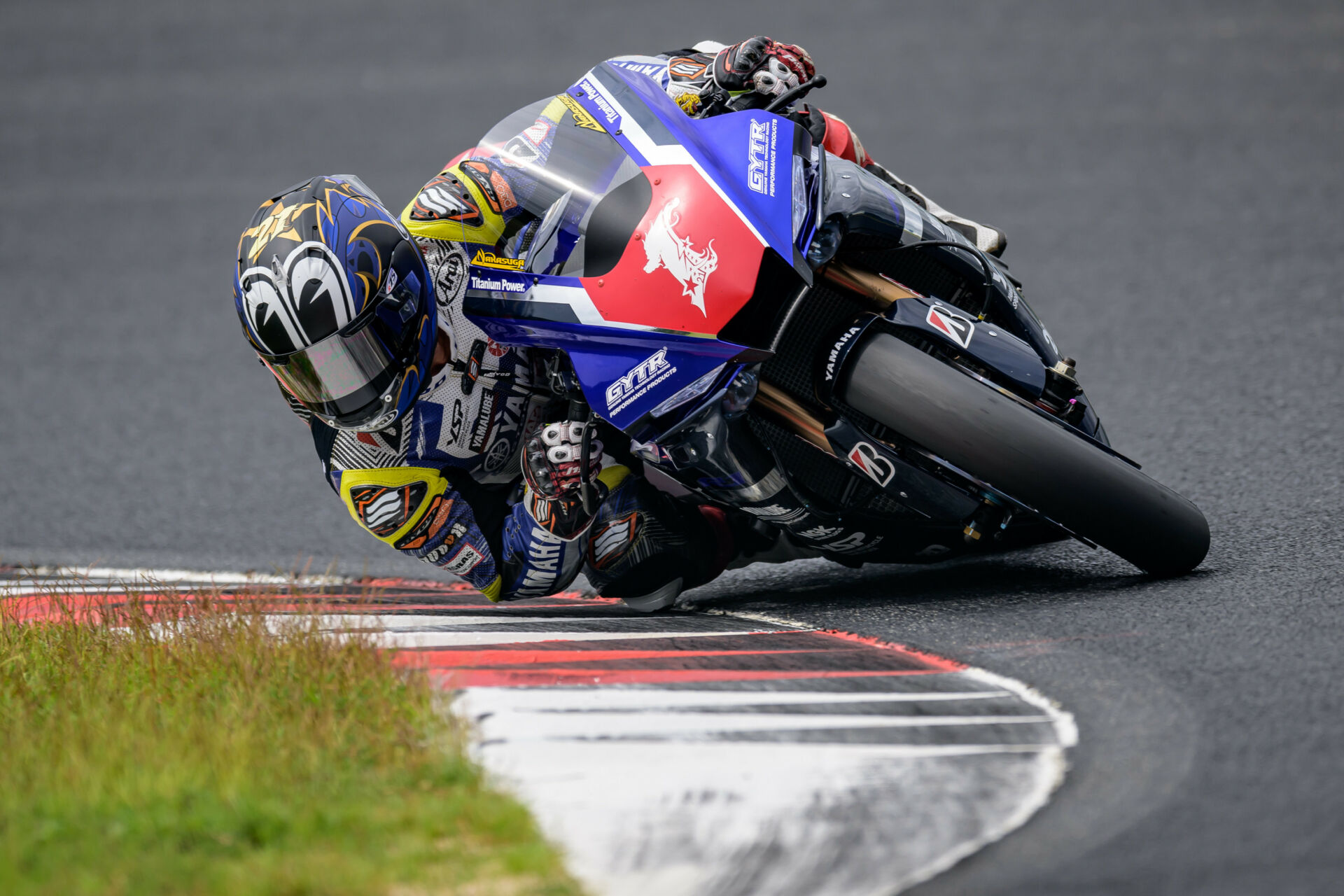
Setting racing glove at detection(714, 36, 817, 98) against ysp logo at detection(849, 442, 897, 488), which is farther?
racing glove at detection(714, 36, 817, 98)

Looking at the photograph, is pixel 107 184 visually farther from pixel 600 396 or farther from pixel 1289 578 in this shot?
pixel 1289 578

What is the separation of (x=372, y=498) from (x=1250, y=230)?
567cm

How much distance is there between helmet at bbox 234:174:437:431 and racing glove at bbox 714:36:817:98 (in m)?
1.09

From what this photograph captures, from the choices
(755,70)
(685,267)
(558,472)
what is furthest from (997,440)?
(755,70)

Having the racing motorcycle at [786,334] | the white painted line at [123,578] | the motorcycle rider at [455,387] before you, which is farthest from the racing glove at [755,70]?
the white painted line at [123,578]

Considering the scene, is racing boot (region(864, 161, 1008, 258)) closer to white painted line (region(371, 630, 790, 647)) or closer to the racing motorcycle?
the racing motorcycle

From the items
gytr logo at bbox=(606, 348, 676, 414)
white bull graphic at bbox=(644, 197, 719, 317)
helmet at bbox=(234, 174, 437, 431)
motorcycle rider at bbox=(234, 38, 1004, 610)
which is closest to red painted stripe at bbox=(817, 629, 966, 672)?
motorcycle rider at bbox=(234, 38, 1004, 610)

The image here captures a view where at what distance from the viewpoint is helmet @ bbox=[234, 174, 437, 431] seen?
3.72m

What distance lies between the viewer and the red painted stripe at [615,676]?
3623 millimetres

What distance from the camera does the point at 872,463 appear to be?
369cm

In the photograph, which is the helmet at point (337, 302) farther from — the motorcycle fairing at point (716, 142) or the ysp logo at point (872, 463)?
the ysp logo at point (872, 463)

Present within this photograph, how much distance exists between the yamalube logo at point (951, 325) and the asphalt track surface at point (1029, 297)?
33.6 inches

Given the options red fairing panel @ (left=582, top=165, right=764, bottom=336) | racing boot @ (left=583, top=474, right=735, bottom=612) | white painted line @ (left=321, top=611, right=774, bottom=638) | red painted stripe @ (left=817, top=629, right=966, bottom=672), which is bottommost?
white painted line @ (left=321, top=611, right=774, bottom=638)

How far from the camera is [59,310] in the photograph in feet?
29.8
